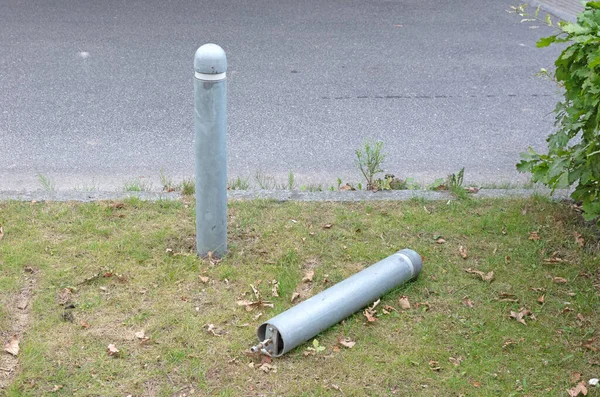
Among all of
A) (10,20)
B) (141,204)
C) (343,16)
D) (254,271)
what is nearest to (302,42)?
(343,16)

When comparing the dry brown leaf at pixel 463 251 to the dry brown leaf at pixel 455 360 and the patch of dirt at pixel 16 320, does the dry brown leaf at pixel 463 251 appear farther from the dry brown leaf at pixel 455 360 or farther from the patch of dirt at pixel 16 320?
the patch of dirt at pixel 16 320

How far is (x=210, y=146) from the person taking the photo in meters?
3.86

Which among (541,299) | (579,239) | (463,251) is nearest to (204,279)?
(463,251)

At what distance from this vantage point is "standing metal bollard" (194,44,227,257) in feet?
12.1

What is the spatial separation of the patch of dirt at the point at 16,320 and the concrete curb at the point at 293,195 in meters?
0.94

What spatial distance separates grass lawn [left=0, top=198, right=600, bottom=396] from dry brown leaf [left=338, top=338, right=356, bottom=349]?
0.02 m

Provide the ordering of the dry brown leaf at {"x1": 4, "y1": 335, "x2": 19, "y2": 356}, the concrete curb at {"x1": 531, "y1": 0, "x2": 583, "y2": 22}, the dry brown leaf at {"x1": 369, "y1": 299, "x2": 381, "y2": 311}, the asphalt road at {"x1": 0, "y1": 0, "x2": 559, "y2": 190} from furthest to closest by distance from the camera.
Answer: the concrete curb at {"x1": 531, "y1": 0, "x2": 583, "y2": 22} → the asphalt road at {"x1": 0, "y1": 0, "x2": 559, "y2": 190} → the dry brown leaf at {"x1": 369, "y1": 299, "x2": 381, "y2": 311} → the dry brown leaf at {"x1": 4, "y1": 335, "x2": 19, "y2": 356}

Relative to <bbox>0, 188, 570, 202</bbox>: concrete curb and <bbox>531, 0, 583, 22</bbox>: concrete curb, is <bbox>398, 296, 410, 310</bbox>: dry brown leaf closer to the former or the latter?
<bbox>0, 188, 570, 202</bbox>: concrete curb

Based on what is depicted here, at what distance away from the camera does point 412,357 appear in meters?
3.41

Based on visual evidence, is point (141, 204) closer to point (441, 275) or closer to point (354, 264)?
point (354, 264)

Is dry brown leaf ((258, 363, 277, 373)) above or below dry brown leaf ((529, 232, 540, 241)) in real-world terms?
below

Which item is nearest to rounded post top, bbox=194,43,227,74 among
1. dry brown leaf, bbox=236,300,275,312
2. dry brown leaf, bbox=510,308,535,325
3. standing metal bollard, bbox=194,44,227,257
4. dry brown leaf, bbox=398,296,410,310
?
standing metal bollard, bbox=194,44,227,257

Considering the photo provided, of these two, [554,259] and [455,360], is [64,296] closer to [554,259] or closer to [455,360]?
[455,360]

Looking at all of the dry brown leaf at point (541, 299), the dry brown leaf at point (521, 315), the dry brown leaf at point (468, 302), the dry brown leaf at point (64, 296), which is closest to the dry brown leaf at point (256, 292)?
the dry brown leaf at point (64, 296)
